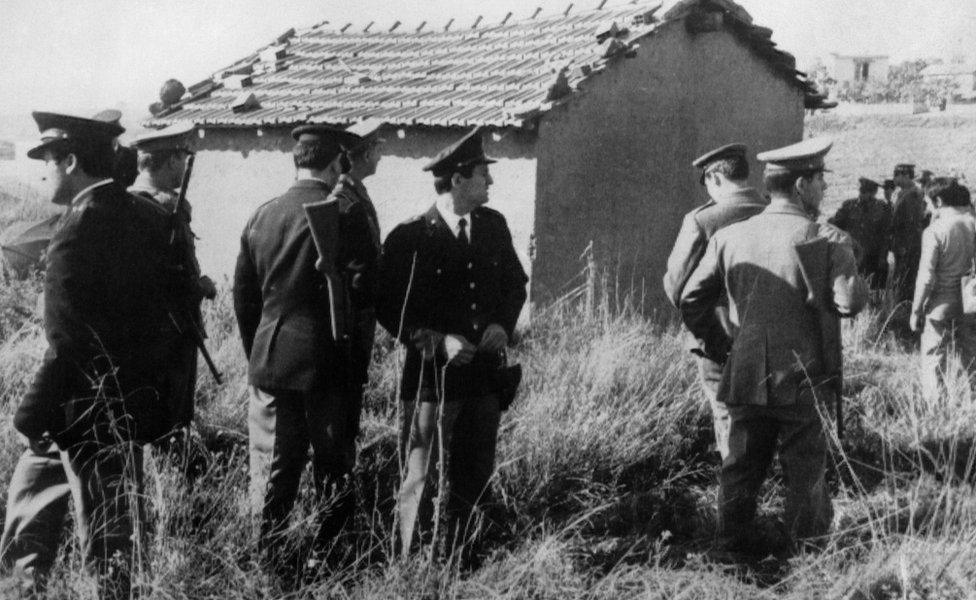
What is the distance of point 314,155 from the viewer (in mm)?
3969

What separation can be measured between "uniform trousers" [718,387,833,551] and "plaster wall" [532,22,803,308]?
3.88 m

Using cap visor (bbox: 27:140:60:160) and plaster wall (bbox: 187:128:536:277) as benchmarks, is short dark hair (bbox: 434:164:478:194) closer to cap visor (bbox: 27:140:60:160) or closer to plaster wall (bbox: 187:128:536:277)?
cap visor (bbox: 27:140:60:160)

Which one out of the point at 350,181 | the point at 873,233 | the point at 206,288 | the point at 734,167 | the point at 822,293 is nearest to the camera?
the point at 822,293

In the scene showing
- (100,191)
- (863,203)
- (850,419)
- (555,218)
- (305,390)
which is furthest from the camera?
(863,203)

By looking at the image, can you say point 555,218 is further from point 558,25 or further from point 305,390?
point 305,390

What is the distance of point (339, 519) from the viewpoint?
13.5 feet

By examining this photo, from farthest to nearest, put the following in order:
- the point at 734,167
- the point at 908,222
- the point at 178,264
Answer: the point at 908,222 < the point at 734,167 < the point at 178,264

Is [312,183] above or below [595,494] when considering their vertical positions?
above

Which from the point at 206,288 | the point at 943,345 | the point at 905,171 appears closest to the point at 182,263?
the point at 206,288

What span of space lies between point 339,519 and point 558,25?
7.20 m

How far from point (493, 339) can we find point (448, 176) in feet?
2.51

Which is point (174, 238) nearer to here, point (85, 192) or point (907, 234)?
point (85, 192)

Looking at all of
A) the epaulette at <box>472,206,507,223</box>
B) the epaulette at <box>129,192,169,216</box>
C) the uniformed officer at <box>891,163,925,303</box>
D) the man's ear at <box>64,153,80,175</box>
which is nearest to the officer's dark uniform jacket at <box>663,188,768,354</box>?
the epaulette at <box>472,206,507,223</box>

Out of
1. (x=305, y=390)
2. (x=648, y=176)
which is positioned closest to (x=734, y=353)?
(x=305, y=390)
